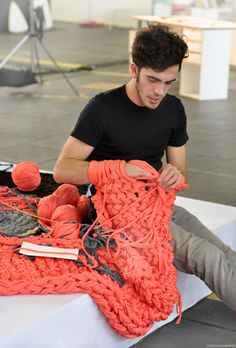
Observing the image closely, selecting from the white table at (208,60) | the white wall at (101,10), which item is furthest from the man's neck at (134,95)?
the white wall at (101,10)

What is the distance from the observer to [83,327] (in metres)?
2.58

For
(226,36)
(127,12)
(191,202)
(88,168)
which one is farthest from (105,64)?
(88,168)

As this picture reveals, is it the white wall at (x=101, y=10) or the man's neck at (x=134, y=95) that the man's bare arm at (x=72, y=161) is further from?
the white wall at (x=101, y=10)

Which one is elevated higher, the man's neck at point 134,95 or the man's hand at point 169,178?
the man's neck at point 134,95

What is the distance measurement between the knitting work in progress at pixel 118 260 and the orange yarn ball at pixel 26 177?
0.66 metres

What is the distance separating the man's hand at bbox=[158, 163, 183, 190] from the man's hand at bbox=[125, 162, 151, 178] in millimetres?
58

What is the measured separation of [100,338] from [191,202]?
1.08 meters

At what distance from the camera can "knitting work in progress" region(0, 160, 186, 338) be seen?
261 centimetres

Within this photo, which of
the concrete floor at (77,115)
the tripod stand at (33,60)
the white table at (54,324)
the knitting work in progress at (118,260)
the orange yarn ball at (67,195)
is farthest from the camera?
the tripod stand at (33,60)

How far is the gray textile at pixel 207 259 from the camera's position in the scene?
9.15 ft

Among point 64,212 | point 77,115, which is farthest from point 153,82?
point 77,115

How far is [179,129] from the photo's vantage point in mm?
3084

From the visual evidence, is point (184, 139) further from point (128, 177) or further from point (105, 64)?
point (105, 64)

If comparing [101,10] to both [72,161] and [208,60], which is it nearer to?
[208,60]
